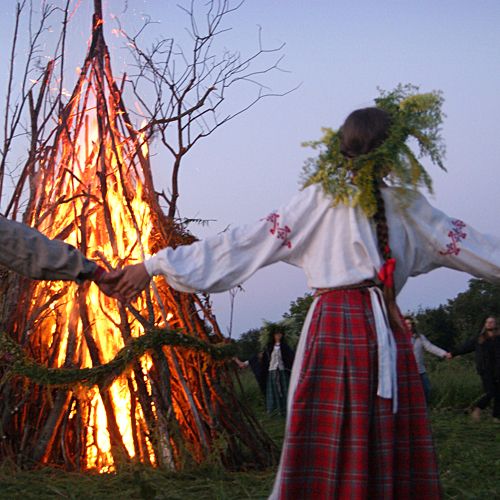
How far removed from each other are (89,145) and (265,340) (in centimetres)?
771

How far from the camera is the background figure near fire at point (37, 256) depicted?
169 inches

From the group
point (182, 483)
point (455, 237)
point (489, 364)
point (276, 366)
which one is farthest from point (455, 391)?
point (455, 237)

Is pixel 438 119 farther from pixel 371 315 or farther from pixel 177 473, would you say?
pixel 177 473

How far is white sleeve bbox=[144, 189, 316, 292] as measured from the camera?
11.9 feet

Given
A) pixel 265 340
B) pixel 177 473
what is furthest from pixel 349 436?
pixel 265 340

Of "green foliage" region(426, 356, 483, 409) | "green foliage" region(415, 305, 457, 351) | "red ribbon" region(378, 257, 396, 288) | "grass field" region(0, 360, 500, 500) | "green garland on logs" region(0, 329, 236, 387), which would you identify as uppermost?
"green foliage" region(415, 305, 457, 351)

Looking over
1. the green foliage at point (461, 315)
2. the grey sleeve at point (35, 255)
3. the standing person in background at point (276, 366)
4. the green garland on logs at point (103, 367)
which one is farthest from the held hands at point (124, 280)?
the green foliage at point (461, 315)

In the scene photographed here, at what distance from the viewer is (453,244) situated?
12.2ft

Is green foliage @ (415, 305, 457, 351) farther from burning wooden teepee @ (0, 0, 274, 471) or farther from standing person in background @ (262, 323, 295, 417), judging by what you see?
burning wooden teepee @ (0, 0, 274, 471)

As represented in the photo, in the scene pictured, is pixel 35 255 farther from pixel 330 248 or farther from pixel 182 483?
pixel 182 483

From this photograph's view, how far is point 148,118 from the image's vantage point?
6738 mm

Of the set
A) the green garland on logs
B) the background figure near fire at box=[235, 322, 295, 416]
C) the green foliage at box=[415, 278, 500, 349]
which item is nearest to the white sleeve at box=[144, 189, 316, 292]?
the green garland on logs

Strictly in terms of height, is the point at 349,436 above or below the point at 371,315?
below

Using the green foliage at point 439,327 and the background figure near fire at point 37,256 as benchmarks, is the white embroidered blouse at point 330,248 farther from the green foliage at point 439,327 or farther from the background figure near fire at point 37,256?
the green foliage at point 439,327
